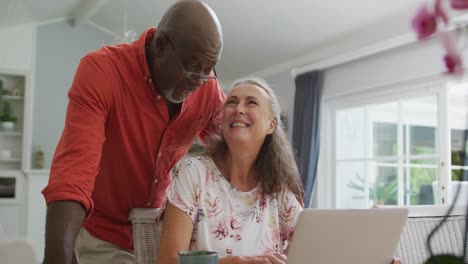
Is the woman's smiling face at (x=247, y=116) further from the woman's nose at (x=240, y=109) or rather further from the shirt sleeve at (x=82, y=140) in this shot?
the shirt sleeve at (x=82, y=140)

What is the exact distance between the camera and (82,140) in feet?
3.69

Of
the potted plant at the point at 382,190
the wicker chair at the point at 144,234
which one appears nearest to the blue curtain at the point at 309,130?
the potted plant at the point at 382,190

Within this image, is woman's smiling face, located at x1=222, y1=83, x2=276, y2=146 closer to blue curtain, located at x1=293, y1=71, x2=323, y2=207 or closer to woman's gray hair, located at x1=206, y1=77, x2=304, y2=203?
woman's gray hair, located at x1=206, y1=77, x2=304, y2=203

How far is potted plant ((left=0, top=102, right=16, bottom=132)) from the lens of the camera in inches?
235

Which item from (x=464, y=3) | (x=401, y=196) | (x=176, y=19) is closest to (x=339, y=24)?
(x=401, y=196)

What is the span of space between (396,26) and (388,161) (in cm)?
119

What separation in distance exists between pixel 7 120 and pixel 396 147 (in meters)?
4.35

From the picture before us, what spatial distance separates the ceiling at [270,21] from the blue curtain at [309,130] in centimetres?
25

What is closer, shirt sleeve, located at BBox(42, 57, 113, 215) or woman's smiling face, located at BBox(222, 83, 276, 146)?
shirt sleeve, located at BBox(42, 57, 113, 215)

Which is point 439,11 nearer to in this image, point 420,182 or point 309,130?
point 420,182

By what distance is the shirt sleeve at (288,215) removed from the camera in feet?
5.24

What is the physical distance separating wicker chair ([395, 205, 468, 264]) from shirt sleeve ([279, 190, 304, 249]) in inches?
14.4

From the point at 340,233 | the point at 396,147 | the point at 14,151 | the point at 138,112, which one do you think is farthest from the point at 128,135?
the point at 14,151

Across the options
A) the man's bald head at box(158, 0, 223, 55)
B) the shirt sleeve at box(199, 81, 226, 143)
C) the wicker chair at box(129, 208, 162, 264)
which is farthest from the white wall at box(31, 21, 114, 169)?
the man's bald head at box(158, 0, 223, 55)
